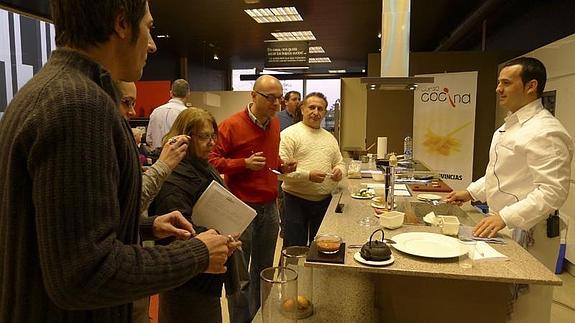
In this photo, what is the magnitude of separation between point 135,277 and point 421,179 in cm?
273

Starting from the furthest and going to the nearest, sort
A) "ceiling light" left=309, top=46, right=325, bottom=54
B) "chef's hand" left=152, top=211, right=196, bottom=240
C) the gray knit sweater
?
"ceiling light" left=309, top=46, right=325, bottom=54, "chef's hand" left=152, top=211, right=196, bottom=240, the gray knit sweater

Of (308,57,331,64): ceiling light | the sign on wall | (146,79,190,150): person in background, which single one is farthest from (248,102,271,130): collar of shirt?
(308,57,331,64): ceiling light

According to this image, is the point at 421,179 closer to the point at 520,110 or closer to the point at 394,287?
the point at 520,110

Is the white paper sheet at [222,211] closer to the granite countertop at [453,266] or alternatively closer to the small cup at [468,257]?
the granite countertop at [453,266]

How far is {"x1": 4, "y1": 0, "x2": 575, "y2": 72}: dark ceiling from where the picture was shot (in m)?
5.22

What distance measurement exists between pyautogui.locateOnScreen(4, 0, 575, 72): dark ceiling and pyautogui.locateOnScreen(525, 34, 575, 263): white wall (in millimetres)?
754

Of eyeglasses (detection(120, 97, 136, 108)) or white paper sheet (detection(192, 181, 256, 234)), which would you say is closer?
white paper sheet (detection(192, 181, 256, 234))

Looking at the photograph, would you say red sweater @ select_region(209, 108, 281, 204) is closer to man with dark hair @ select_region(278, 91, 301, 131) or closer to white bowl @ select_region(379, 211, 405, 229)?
white bowl @ select_region(379, 211, 405, 229)

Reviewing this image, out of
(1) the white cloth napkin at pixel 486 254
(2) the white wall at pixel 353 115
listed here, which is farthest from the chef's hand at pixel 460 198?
(2) the white wall at pixel 353 115

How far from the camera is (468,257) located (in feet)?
4.86

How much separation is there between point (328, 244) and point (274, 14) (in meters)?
5.27

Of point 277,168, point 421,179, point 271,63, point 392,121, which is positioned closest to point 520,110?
point 421,179

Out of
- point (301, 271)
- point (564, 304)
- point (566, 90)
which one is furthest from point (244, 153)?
point (566, 90)

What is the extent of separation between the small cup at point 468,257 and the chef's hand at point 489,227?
0.16 m
